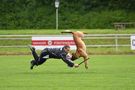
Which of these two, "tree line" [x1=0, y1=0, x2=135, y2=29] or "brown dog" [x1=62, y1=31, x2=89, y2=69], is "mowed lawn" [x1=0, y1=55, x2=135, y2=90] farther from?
→ "tree line" [x1=0, y1=0, x2=135, y2=29]

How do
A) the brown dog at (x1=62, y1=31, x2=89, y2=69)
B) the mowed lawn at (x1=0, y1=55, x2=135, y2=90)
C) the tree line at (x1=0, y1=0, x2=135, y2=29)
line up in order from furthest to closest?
the tree line at (x1=0, y1=0, x2=135, y2=29) → the brown dog at (x1=62, y1=31, x2=89, y2=69) → the mowed lawn at (x1=0, y1=55, x2=135, y2=90)

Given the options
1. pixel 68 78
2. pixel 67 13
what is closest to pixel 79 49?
pixel 68 78

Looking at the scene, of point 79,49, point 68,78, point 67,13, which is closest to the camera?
point 68,78

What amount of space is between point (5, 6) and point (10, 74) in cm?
4071

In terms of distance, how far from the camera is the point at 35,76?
877 inches

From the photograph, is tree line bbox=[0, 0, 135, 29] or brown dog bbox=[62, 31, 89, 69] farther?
tree line bbox=[0, 0, 135, 29]

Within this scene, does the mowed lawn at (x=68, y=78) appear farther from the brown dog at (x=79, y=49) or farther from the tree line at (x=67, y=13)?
the tree line at (x=67, y=13)

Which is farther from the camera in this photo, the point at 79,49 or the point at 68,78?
the point at 79,49

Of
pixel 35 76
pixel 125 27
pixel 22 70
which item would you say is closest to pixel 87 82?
pixel 35 76

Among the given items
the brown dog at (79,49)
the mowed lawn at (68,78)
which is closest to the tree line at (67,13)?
the mowed lawn at (68,78)

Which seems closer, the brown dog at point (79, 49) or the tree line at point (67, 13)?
the brown dog at point (79, 49)

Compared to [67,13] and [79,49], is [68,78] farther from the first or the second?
[67,13]

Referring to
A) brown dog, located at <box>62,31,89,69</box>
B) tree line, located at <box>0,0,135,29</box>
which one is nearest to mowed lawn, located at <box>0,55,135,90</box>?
brown dog, located at <box>62,31,89,69</box>

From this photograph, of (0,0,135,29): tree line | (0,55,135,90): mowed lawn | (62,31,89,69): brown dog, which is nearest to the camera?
(0,55,135,90): mowed lawn
